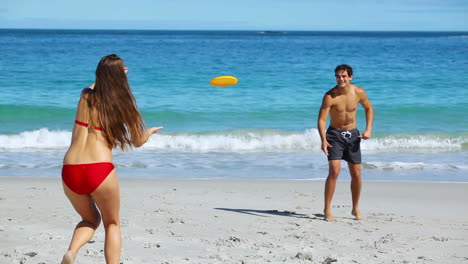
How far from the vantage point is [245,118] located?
18.4 meters

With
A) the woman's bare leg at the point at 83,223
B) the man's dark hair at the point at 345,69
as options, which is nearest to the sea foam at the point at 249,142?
the man's dark hair at the point at 345,69

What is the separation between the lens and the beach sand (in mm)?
5430

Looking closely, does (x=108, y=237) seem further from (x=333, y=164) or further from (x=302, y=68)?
(x=302, y=68)

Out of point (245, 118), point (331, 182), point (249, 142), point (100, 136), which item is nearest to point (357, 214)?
point (331, 182)

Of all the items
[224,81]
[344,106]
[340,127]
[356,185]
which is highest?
[224,81]

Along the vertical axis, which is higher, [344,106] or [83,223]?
[344,106]

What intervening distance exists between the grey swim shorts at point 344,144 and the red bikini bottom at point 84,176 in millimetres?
3398

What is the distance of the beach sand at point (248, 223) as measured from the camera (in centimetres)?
543

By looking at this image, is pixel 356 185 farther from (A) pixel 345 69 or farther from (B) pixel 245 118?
(B) pixel 245 118

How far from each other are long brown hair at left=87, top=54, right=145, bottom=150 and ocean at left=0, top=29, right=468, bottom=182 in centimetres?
583

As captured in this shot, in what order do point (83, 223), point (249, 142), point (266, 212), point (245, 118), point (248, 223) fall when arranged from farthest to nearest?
1. point (245, 118)
2. point (249, 142)
3. point (266, 212)
4. point (248, 223)
5. point (83, 223)

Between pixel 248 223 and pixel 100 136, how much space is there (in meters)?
2.92

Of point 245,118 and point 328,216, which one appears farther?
point 245,118

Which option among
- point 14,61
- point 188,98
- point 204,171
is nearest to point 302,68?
point 188,98
